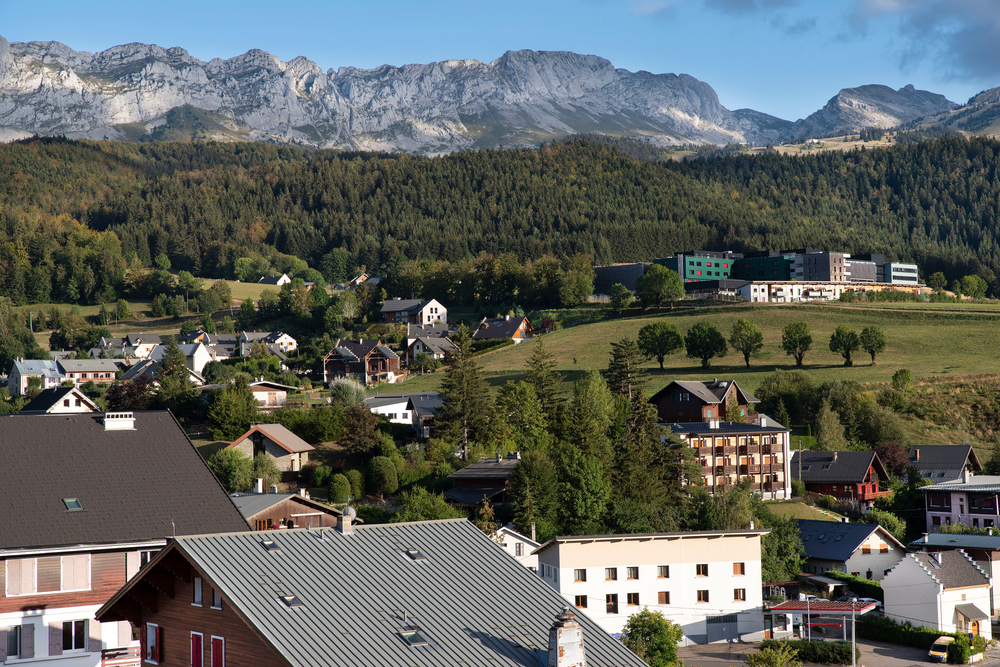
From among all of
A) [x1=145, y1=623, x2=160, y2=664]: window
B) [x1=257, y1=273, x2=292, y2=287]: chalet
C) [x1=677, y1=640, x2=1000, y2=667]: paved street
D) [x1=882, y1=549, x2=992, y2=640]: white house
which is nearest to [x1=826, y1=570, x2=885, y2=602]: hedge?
[x1=882, y1=549, x2=992, y2=640]: white house

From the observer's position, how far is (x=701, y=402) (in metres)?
74.0

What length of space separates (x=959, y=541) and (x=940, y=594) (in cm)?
1155

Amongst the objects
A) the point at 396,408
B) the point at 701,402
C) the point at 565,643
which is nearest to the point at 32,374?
the point at 396,408

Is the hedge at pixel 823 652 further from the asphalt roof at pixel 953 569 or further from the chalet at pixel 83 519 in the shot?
the chalet at pixel 83 519

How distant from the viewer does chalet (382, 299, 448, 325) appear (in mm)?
137125

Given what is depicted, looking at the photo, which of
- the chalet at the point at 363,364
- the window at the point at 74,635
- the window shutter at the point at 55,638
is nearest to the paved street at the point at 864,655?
the window at the point at 74,635

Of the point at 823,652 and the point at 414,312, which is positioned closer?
the point at 823,652

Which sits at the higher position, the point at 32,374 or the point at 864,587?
the point at 32,374

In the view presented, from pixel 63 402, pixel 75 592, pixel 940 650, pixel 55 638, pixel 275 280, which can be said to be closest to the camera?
pixel 55 638

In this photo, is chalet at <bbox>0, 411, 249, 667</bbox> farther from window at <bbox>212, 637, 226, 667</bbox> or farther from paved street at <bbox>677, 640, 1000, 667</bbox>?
paved street at <bbox>677, 640, 1000, 667</bbox>

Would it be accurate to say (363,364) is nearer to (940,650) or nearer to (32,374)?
(32,374)

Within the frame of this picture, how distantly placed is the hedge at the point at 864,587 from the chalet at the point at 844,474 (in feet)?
53.4

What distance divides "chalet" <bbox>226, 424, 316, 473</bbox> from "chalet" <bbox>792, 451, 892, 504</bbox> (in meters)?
35.7

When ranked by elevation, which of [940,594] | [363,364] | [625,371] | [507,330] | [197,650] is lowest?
[940,594]
